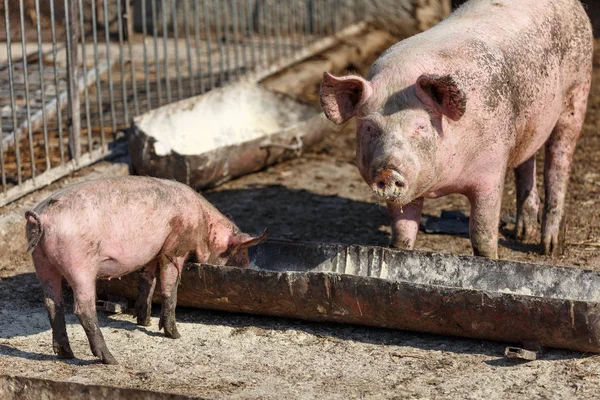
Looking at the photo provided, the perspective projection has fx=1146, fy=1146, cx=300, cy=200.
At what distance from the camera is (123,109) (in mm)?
9891

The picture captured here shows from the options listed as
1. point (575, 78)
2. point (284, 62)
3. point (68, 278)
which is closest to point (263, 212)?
point (575, 78)

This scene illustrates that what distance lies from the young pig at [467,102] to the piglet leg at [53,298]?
63.7 inches

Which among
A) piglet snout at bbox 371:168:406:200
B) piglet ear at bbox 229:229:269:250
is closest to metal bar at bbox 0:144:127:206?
piglet ear at bbox 229:229:269:250

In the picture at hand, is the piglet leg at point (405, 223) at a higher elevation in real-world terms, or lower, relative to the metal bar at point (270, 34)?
higher

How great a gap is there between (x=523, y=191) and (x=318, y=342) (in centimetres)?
226

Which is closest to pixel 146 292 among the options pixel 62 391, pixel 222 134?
pixel 62 391

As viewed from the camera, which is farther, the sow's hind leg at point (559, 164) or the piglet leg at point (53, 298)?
the sow's hind leg at point (559, 164)

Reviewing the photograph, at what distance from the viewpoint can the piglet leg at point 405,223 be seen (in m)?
6.41

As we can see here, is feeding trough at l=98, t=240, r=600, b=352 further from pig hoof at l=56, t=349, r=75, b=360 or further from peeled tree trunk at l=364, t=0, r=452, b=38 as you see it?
peeled tree trunk at l=364, t=0, r=452, b=38

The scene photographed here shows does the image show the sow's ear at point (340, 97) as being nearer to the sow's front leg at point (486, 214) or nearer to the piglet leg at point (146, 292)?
the sow's front leg at point (486, 214)

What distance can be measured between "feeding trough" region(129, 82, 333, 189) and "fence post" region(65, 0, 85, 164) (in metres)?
0.44

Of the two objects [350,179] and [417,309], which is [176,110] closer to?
[350,179]

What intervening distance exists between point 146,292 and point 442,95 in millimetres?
1889

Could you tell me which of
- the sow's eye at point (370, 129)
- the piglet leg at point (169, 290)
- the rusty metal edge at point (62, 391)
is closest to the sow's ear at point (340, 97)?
the sow's eye at point (370, 129)
